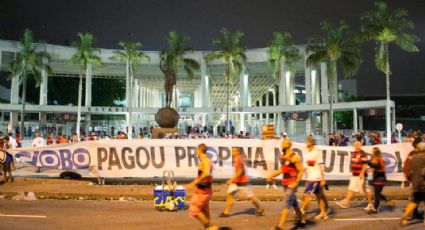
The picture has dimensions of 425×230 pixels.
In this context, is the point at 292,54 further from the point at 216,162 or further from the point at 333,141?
Result: the point at 216,162

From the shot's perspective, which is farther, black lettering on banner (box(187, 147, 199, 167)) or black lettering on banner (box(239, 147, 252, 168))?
black lettering on banner (box(187, 147, 199, 167))

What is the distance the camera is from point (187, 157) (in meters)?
15.0

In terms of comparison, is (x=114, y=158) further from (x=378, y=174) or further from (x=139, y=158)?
(x=378, y=174)

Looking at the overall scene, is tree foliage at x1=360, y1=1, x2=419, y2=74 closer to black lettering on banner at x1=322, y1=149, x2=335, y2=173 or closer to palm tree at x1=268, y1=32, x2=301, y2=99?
palm tree at x1=268, y1=32, x2=301, y2=99

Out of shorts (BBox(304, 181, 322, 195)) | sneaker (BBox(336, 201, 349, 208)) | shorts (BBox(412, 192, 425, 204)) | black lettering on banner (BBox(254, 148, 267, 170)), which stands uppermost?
black lettering on banner (BBox(254, 148, 267, 170))

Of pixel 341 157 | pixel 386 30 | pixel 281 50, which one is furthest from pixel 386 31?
pixel 341 157

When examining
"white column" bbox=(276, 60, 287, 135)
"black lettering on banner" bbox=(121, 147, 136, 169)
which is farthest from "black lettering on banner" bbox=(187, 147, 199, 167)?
"white column" bbox=(276, 60, 287, 135)

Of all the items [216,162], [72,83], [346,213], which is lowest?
[346,213]

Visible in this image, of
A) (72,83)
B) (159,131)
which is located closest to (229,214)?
(159,131)

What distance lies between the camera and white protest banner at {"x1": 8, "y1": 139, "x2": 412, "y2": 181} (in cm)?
1491

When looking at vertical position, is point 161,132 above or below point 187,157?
above

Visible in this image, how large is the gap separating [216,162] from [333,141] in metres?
14.1

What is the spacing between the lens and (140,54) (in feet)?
161

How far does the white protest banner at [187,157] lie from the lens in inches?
587
